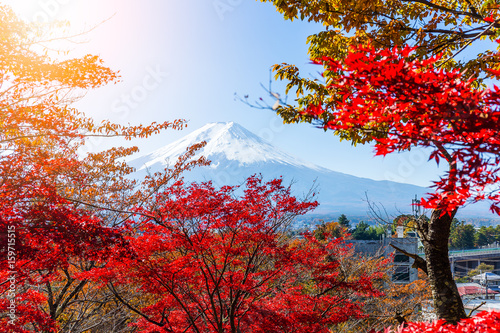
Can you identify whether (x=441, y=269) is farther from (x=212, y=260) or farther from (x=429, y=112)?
(x=212, y=260)

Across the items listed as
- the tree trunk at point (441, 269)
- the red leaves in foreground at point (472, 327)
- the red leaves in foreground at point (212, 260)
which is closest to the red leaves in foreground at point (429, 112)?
the red leaves in foreground at point (472, 327)

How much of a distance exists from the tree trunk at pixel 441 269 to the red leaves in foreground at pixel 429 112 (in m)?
2.15

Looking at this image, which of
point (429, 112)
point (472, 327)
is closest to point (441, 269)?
point (472, 327)

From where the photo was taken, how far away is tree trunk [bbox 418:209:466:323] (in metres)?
4.21

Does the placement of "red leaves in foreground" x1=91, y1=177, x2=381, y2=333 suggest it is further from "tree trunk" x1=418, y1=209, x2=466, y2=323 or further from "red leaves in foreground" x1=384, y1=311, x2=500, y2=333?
"red leaves in foreground" x1=384, y1=311, x2=500, y2=333

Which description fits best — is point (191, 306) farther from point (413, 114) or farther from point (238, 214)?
point (413, 114)

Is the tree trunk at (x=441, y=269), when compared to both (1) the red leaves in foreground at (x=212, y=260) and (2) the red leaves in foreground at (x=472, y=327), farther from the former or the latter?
(1) the red leaves in foreground at (x=212, y=260)

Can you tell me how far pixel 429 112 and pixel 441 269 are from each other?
3.10 m

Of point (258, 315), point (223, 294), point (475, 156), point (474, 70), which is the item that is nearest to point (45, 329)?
point (223, 294)

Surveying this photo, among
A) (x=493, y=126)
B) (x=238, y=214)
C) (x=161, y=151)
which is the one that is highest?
(x=161, y=151)

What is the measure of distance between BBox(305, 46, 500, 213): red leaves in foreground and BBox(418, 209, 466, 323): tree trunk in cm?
215

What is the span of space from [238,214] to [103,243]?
2594mm

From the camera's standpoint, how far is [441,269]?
437 cm

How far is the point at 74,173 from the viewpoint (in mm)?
6320
